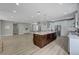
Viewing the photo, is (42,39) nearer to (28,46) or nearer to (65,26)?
(28,46)

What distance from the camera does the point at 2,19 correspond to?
2.77 meters

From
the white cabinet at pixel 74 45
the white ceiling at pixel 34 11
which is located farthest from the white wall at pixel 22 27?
the white cabinet at pixel 74 45

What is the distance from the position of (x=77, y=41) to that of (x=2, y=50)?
1732 millimetres

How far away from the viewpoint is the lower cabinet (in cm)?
284

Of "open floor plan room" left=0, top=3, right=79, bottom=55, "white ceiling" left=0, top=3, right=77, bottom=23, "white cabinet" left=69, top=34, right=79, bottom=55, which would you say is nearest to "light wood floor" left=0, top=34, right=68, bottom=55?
"open floor plan room" left=0, top=3, right=79, bottom=55

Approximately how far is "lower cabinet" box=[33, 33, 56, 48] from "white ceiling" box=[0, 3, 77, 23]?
393mm

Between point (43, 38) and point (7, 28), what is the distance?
0.91m

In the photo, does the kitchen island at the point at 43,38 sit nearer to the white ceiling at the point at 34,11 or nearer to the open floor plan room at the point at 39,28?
the open floor plan room at the point at 39,28

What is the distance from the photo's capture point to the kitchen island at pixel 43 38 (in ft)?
9.31

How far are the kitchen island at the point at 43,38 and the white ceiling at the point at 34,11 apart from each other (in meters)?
0.34

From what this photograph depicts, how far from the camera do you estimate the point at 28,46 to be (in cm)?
281

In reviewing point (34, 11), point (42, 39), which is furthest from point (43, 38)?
point (34, 11)
